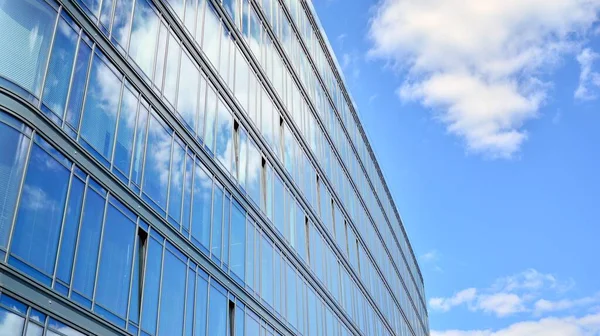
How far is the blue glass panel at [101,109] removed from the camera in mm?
18719

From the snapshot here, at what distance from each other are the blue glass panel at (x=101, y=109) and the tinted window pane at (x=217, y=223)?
22.0ft

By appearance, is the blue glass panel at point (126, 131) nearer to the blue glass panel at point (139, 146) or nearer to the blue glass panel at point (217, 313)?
the blue glass panel at point (139, 146)

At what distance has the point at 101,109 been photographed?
19.3 meters

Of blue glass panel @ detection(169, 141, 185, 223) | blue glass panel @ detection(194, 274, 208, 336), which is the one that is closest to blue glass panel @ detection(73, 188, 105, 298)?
blue glass panel @ detection(169, 141, 185, 223)

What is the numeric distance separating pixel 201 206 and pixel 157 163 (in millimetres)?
3101

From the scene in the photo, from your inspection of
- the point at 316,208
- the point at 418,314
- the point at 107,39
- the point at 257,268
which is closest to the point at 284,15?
the point at 316,208

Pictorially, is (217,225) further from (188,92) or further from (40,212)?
(40,212)

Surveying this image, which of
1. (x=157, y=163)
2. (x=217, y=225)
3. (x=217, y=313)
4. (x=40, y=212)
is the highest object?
(x=157, y=163)

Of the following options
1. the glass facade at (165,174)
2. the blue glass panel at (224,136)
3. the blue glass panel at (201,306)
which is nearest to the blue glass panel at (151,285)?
the glass facade at (165,174)

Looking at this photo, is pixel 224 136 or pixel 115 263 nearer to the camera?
pixel 115 263

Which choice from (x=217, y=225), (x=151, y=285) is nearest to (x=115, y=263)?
(x=151, y=285)

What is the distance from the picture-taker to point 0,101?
51.3 feet

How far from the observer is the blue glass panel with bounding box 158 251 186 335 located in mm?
20719

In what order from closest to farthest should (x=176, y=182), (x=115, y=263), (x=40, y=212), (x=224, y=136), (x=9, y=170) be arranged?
(x=9, y=170)
(x=40, y=212)
(x=115, y=263)
(x=176, y=182)
(x=224, y=136)
